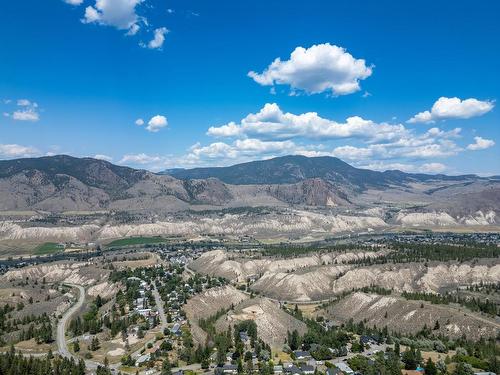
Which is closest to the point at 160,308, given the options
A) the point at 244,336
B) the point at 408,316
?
the point at 244,336

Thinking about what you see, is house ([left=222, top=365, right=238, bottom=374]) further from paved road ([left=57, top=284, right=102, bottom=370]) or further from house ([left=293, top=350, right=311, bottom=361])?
paved road ([left=57, top=284, right=102, bottom=370])

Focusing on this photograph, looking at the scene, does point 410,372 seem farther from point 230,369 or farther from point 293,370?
point 230,369

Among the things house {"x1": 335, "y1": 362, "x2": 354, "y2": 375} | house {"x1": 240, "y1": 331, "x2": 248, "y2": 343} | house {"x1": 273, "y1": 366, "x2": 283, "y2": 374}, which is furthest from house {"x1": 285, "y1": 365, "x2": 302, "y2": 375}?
house {"x1": 240, "y1": 331, "x2": 248, "y2": 343}

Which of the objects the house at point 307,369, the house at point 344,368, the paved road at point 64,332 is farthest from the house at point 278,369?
the paved road at point 64,332

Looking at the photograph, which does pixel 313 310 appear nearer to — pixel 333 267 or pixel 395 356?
pixel 333 267

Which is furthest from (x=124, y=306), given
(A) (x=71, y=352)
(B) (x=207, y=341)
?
(B) (x=207, y=341)

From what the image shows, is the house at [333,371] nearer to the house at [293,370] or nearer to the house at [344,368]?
the house at [344,368]
